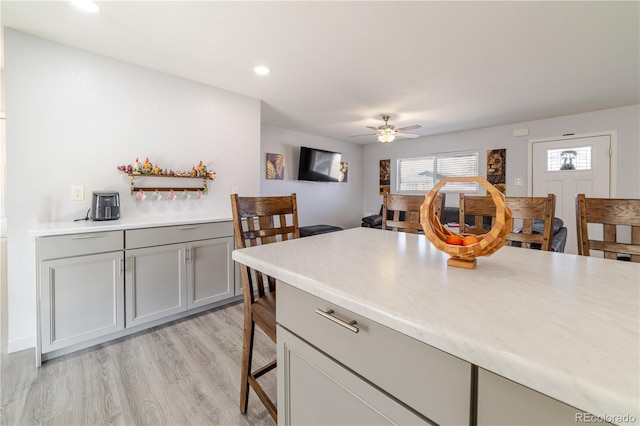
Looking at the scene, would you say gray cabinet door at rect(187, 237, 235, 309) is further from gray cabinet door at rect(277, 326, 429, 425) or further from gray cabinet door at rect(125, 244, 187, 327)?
gray cabinet door at rect(277, 326, 429, 425)

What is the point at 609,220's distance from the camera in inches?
50.9

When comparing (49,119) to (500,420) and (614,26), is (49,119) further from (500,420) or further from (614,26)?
(614,26)

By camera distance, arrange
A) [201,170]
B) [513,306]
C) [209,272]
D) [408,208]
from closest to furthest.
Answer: [513,306] → [408,208] → [209,272] → [201,170]

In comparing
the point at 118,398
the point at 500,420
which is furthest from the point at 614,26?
the point at 118,398

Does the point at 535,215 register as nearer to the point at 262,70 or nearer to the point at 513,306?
the point at 513,306

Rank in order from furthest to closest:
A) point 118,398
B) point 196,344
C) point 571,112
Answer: point 571,112, point 196,344, point 118,398

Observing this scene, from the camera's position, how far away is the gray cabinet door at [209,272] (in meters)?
2.46

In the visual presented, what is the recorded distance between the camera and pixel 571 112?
4.03 meters

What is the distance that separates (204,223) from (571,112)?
17.0 feet

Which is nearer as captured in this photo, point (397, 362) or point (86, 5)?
point (397, 362)

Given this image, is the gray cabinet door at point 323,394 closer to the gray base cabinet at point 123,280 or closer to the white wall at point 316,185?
the gray base cabinet at point 123,280

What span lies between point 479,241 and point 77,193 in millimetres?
2863

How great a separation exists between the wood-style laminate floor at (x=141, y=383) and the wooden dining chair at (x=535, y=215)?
62.1 inches

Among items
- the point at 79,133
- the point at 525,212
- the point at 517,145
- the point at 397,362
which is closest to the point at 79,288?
the point at 79,133
